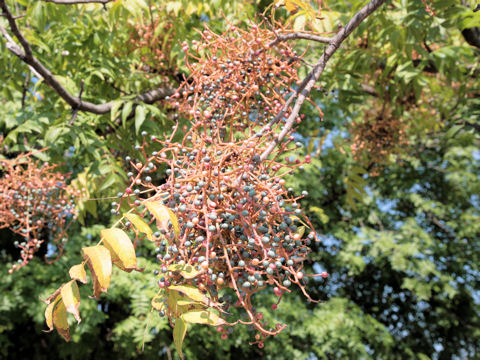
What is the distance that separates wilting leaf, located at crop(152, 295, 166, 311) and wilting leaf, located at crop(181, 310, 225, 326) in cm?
6

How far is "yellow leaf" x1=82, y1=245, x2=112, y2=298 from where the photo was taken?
771 millimetres

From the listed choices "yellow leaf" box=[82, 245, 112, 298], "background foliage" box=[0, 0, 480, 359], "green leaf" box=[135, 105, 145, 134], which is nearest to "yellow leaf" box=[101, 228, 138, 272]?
"yellow leaf" box=[82, 245, 112, 298]

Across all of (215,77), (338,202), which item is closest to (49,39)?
(215,77)

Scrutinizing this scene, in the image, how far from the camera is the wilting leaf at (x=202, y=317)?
0.76 m

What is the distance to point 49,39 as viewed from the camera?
9.31ft

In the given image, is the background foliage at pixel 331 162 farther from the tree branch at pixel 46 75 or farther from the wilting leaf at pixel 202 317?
the wilting leaf at pixel 202 317

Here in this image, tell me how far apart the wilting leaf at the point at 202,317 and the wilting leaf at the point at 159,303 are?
0.06 metres

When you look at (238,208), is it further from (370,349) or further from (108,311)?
(370,349)

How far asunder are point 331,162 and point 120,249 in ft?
19.4

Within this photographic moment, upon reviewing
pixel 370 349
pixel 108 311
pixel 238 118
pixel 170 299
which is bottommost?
pixel 370 349

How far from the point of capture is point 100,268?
2.58ft

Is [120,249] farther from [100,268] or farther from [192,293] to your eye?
[192,293]

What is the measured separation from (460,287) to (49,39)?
7.41 metres

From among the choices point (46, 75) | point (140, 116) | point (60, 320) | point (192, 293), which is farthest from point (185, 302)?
point (46, 75)
